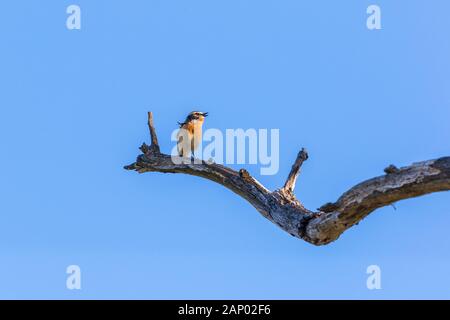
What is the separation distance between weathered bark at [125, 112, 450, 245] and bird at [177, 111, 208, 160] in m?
1.47

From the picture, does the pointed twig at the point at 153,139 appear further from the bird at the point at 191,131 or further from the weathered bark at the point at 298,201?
the bird at the point at 191,131

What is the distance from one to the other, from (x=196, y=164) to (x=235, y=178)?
1064 mm

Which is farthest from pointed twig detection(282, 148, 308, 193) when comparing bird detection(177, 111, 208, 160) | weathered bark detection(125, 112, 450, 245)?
bird detection(177, 111, 208, 160)

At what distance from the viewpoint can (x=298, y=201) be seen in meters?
9.34

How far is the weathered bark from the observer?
22.6 feet

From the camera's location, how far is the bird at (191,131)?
1299cm

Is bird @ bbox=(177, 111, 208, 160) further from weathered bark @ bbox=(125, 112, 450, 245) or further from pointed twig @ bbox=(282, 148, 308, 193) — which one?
pointed twig @ bbox=(282, 148, 308, 193)

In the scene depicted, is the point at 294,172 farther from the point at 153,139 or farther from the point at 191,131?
the point at 191,131

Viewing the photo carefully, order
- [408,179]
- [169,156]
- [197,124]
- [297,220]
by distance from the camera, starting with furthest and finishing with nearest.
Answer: [197,124] < [169,156] < [297,220] < [408,179]

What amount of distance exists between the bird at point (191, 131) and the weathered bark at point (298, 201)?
1.47 metres
